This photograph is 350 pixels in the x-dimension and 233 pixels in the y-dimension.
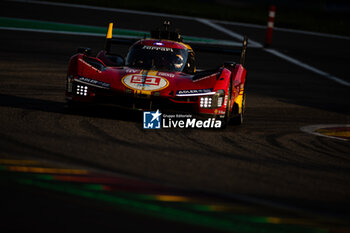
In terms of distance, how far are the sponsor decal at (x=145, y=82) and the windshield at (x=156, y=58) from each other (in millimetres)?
1074

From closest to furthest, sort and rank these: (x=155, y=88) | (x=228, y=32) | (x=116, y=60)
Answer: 1. (x=155, y=88)
2. (x=116, y=60)
3. (x=228, y=32)

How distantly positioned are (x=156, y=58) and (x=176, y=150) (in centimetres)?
350

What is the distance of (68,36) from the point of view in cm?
2070

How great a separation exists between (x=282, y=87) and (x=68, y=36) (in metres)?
7.60

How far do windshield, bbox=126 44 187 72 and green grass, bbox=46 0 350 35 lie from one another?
638 inches

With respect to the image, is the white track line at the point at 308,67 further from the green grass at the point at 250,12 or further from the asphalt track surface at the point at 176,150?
the green grass at the point at 250,12

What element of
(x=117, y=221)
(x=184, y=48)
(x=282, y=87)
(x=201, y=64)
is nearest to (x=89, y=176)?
(x=117, y=221)

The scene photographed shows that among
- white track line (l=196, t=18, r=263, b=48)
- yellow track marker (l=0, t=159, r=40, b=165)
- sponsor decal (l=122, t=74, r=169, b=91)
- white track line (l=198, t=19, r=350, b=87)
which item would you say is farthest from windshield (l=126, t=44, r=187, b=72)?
white track line (l=196, t=18, r=263, b=48)

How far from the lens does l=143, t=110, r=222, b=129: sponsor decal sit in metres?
9.54

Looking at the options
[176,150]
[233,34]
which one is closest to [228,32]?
[233,34]

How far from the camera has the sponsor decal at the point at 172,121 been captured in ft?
31.3

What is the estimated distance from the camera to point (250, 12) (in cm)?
3098

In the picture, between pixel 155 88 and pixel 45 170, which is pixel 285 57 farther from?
pixel 45 170

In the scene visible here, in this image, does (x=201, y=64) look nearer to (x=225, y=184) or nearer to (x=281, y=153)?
(x=281, y=153)
